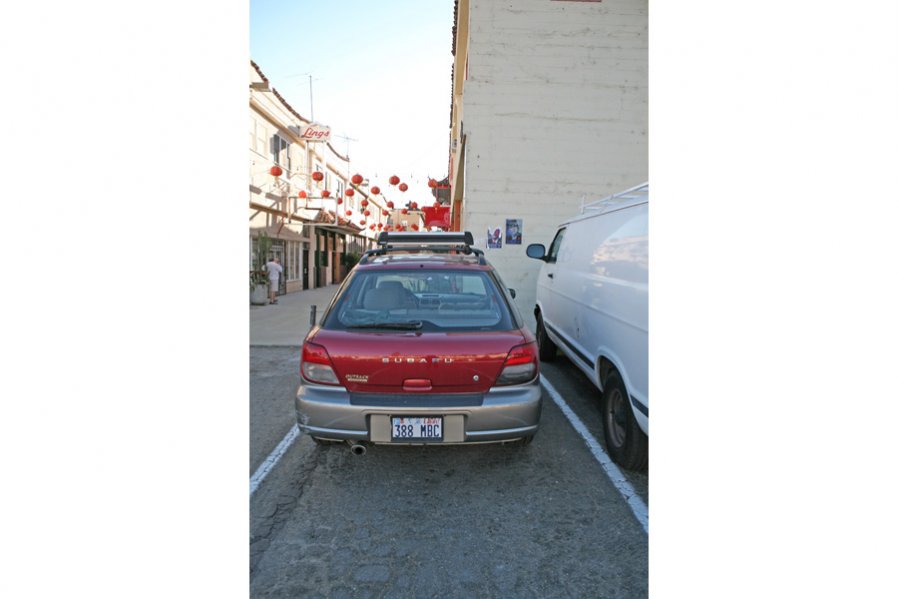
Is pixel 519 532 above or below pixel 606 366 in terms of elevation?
below

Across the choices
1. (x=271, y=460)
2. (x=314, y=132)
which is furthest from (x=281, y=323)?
(x=314, y=132)

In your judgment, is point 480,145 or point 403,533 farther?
point 480,145

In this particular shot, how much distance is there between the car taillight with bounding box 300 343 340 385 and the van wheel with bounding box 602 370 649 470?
2076 mm

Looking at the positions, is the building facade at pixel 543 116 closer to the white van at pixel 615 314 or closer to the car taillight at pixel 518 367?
the white van at pixel 615 314

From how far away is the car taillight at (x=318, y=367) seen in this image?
330 cm

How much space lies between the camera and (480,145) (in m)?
10.1

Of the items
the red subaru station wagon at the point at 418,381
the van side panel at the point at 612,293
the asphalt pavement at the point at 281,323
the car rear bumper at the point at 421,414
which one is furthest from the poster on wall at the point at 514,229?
the car rear bumper at the point at 421,414

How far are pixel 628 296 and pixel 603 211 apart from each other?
55.0 inches

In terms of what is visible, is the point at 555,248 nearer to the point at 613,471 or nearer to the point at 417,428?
the point at 613,471

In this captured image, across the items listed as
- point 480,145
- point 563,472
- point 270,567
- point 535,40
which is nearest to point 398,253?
point 563,472

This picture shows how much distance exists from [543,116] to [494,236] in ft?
8.77

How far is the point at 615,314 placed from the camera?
3756mm

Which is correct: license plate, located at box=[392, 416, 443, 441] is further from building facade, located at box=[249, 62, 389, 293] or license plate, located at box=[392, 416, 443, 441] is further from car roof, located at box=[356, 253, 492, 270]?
building facade, located at box=[249, 62, 389, 293]
